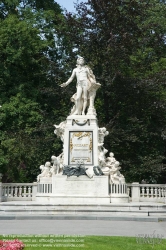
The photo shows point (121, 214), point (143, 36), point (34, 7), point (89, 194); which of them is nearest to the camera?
point (121, 214)

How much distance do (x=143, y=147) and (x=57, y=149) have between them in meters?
5.56

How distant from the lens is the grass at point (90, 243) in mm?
8039

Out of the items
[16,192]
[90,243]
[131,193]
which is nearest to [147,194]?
[131,193]

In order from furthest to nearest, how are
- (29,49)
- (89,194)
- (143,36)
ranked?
(143,36) < (29,49) < (89,194)

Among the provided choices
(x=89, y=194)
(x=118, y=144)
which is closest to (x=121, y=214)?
(x=89, y=194)

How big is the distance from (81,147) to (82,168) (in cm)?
101

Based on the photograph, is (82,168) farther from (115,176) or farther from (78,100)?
(78,100)

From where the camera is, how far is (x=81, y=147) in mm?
18906

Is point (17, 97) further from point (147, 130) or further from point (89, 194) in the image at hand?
point (89, 194)

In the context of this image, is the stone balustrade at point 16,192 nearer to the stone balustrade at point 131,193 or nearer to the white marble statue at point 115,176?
the stone balustrade at point 131,193

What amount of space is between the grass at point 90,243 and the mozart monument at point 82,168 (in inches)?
335

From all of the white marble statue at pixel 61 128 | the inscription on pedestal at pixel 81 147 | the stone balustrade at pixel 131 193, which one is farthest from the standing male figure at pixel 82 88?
the stone balustrade at pixel 131 193

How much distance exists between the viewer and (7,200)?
68.8 ft

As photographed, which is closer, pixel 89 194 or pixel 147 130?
pixel 89 194
